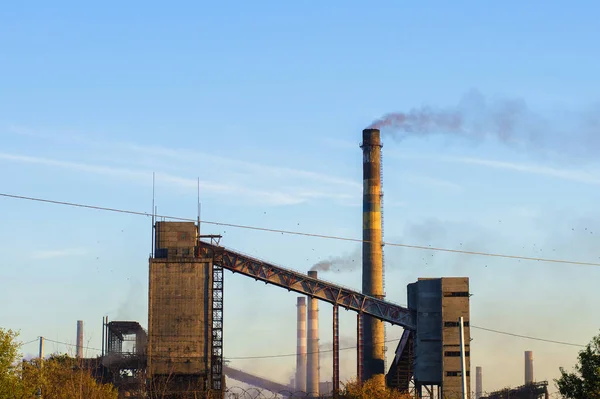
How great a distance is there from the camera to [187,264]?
80.2 m

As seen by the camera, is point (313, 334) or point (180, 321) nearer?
point (180, 321)

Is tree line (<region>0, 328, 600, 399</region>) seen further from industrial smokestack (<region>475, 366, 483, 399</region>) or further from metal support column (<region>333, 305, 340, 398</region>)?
industrial smokestack (<region>475, 366, 483, 399</region>)

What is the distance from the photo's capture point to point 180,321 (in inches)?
3120

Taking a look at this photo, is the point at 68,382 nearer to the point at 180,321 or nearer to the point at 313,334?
the point at 180,321

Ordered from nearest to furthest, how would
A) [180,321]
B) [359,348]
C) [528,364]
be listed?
[180,321], [359,348], [528,364]

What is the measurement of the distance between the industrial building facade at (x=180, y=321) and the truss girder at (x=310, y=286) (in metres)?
1.74

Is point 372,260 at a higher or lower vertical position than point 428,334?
higher

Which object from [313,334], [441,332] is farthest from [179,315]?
[313,334]

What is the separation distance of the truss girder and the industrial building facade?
1.74 metres

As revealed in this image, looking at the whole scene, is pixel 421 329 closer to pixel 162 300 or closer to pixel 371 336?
pixel 371 336

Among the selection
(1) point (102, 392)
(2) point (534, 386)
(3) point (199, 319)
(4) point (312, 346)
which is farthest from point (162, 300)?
(4) point (312, 346)

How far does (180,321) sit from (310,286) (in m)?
11.6

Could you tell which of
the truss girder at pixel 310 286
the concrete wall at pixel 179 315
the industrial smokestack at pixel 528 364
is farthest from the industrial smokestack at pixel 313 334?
the concrete wall at pixel 179 315

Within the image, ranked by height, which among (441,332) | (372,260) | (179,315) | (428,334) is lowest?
(428,334)
